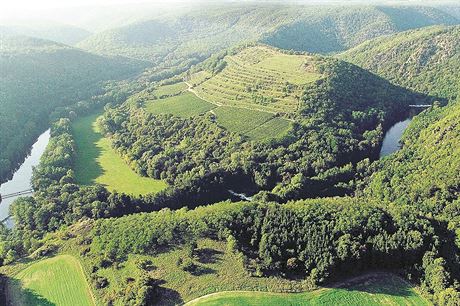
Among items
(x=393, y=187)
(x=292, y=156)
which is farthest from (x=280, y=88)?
(x=393, y=187)

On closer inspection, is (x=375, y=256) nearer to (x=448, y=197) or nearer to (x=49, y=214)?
(x=448, y=197)

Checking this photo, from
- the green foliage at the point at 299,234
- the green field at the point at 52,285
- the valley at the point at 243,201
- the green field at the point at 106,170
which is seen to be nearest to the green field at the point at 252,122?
the valley at the point at 243,201

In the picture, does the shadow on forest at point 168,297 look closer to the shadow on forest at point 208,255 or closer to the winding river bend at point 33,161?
the shadow on forest at point 208,255

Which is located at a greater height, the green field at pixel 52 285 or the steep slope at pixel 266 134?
the steep slope at pixel 266 134

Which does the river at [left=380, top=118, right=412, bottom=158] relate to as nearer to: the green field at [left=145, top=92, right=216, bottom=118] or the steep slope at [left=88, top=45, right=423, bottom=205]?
the steep slope at [left=88, top=45, right=423, bottom=205]

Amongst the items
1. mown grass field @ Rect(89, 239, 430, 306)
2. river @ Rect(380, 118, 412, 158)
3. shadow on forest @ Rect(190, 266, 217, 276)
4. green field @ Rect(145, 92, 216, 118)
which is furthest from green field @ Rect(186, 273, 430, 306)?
green field @ Rect(145, 92, 216, 118)

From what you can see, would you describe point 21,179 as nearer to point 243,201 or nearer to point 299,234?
point 243,201
